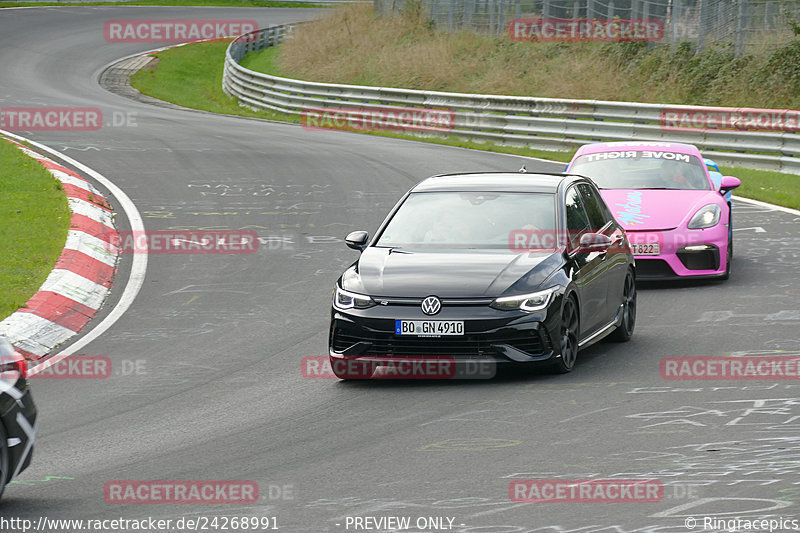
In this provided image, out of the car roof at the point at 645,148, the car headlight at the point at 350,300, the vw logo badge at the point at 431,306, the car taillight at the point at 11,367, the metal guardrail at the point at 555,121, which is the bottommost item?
the metal guardrail at the point at 555,121

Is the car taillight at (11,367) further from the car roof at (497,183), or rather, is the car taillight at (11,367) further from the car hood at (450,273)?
the car roof at (497,183)

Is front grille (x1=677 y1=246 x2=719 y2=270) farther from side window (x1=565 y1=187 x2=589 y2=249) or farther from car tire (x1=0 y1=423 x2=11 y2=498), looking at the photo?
car tire (x1=0 y1=423 x2=11 y2=498)

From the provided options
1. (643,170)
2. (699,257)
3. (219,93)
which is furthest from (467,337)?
(219,93)

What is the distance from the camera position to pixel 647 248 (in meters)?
13.6

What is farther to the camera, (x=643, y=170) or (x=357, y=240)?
(x=643, y=170)

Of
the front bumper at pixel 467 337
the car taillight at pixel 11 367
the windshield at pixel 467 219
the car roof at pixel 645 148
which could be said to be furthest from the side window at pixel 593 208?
the car taillight at pixel 11 367

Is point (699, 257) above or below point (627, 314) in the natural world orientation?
below

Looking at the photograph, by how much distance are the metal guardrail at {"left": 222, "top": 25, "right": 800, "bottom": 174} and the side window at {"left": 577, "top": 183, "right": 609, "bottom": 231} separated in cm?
1218

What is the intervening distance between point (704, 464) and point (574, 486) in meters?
0.83

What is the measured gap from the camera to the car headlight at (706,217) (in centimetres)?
1380

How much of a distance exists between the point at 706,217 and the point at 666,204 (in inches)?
19.1

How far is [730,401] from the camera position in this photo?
27.7ft

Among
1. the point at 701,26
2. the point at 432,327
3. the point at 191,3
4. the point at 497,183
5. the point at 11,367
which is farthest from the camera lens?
the point at 191,3

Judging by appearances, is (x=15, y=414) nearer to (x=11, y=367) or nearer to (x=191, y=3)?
(x=11, y=367)
